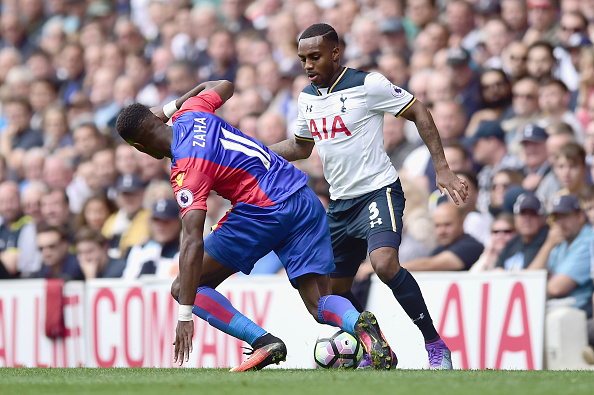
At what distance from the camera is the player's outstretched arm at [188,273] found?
226 inches

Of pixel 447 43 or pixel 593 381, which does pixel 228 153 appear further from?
pixel 447 43

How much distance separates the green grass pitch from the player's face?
2.06 metres

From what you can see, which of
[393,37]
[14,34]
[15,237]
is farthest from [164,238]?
[14,34]

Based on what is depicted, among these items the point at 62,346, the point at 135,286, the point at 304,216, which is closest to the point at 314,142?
the point at 304,216

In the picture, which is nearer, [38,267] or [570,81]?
[570,81]

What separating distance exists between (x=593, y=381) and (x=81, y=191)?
9333 mm

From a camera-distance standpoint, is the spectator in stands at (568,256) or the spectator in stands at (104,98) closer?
the spectator in stands at (568,256)

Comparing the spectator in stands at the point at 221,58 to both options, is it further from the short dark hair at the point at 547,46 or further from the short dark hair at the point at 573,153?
the short dark hair at the point at 573,153

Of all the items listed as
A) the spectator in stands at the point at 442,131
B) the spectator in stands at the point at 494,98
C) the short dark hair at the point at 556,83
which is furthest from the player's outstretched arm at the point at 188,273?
the spectator in stands at the point at 494,98

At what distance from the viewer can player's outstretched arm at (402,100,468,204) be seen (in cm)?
644

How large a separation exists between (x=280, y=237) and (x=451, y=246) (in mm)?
2822

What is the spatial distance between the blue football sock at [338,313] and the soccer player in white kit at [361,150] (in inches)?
16.3

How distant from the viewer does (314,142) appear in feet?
23.5

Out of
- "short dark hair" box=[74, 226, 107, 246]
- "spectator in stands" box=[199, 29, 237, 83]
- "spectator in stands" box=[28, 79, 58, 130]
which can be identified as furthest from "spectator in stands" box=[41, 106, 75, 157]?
"short dark hair" box=[74, 226, 107, 246]
